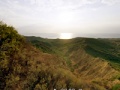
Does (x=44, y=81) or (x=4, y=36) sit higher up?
(x=4, y=36)

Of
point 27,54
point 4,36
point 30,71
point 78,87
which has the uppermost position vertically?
point 4,36

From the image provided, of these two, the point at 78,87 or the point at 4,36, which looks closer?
the point at 78,87

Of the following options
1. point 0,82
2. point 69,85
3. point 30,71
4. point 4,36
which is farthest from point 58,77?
point 4,36

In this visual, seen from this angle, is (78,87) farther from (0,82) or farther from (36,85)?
(0,82)

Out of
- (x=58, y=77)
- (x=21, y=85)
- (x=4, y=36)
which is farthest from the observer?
(x=4, y=36)

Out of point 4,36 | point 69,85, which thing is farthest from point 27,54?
point 69,85

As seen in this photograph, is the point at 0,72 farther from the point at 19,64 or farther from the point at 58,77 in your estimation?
the point at 58,77

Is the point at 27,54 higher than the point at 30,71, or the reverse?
the point at 27,54

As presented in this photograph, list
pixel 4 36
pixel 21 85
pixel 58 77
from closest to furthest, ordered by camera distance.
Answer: pixel 21 85 < pixel 58 77 < pixel 4 36

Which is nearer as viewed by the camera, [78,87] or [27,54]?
[78,87]
